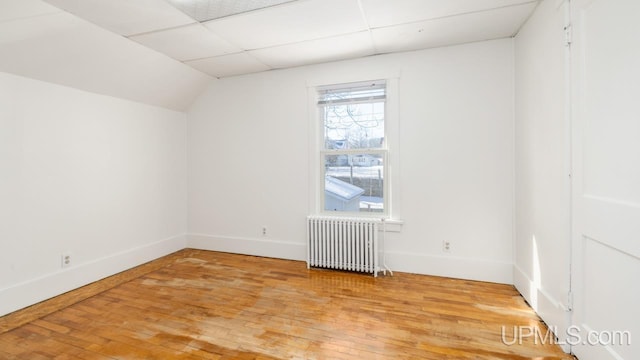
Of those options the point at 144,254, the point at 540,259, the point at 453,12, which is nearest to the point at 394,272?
the point at 540,259

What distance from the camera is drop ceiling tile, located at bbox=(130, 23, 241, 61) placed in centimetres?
277

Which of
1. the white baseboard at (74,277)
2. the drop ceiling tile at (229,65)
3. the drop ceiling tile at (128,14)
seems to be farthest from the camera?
the drop ceiling tile at (229,65)

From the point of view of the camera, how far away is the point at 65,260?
2.95 m

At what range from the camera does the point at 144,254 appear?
150 inches

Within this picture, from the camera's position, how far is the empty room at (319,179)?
6.10ft

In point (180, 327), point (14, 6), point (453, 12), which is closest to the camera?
point (14, 6)

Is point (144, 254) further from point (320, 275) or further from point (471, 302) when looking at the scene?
point (471, 302)

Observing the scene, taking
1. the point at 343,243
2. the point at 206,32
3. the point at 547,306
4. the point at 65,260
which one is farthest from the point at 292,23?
the point at 65,260

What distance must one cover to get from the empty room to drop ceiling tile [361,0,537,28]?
0.02 metres

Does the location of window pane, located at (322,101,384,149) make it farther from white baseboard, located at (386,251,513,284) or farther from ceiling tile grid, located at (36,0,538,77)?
white baseboard, located at (386,251,513,284)

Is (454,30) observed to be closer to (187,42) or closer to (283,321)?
(187,42)

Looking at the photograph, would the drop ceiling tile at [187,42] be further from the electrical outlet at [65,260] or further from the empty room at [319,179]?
the electrical outlet at [65,260]

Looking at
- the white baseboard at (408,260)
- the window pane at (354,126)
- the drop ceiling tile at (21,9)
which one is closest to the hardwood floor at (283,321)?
the white baseboard at (408,260)

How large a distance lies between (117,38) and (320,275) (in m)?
3.24
